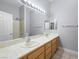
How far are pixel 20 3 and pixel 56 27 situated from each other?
293 cm

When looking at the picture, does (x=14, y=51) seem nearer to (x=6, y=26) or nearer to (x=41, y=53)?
(x=6, y=26)

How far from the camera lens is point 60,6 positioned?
4.84 meters

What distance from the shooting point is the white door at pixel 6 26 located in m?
1.77

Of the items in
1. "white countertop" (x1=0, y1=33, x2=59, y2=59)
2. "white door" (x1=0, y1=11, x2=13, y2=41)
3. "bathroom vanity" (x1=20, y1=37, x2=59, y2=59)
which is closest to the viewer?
"white countertop" (x1=0, y1=33, x2=59, y2=59)

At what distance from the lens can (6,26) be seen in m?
1.88

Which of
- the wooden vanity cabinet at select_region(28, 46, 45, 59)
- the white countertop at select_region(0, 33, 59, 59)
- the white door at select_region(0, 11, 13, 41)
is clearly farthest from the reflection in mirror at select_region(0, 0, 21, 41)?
the wooden vanity cabinet at select_region(28, 46, 45, 59)

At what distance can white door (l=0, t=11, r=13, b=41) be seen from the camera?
1767 mm

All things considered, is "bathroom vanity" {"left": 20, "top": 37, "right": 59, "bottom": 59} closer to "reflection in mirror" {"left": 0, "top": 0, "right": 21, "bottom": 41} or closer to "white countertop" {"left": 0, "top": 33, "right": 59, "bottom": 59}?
"white countertop" {"left": 0, "top": 33, "right": 59, "bottom": 59}

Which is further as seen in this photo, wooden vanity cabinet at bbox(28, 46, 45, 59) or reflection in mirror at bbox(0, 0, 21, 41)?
reflection in mirror at bbox(0, 0, 21, 41)

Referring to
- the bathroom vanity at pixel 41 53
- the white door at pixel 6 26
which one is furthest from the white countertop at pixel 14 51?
the white door at pixel 6 26

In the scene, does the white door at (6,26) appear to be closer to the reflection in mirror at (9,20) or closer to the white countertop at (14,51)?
the reflection in mirror at (9,20)

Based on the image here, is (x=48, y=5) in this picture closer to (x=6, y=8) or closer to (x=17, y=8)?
(x=17, y=8)

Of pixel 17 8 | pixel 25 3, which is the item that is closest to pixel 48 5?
pixel 25 3

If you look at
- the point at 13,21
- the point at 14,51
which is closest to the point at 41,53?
the point at 14,51
